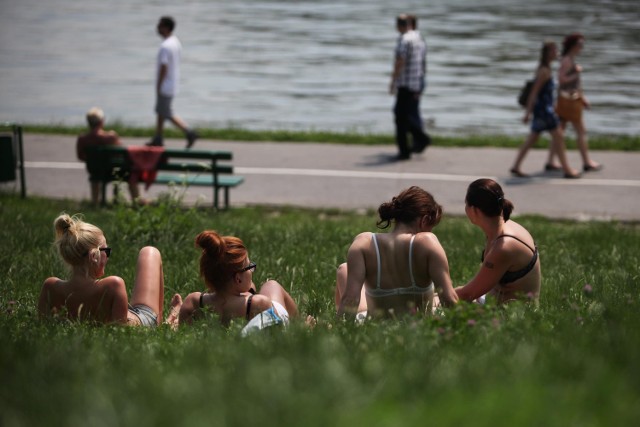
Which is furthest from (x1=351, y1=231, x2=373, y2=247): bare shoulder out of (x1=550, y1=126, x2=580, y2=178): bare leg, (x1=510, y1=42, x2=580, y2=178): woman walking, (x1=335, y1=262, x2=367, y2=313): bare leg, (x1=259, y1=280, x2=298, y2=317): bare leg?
(x1=550, y1=126, x2=580, y2=178): bare leg

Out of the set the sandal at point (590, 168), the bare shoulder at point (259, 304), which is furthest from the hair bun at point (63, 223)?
the sandal at point (590, 168)

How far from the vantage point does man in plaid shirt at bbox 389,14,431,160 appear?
15805mm

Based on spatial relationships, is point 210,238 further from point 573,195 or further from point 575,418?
point 573,195

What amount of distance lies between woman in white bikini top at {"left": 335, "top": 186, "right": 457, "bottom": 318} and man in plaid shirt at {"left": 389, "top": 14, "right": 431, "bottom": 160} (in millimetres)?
A: 9578

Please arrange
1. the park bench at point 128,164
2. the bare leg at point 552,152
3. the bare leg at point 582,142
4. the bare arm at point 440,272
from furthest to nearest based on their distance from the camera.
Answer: the bare leg at point 552,152, the bare leg at point 582,142, the park bench at point 128,164, the bare arm at point 440,272

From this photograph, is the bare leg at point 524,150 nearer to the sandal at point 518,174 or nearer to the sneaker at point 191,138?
the sandal at point 518,174

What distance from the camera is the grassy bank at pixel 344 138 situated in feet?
57.4

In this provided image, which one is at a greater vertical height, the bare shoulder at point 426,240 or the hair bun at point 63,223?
the bare shoulder at point 426,240

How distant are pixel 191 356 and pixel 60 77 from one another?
23824mm

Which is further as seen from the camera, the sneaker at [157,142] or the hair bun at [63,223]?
the sneaker at [157,142]

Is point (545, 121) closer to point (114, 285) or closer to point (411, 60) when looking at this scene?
point (411, 60)

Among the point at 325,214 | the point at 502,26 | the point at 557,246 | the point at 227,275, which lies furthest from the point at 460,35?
the point at 227,275

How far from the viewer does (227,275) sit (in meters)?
6.45

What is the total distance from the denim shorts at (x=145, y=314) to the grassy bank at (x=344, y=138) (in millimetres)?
10905
